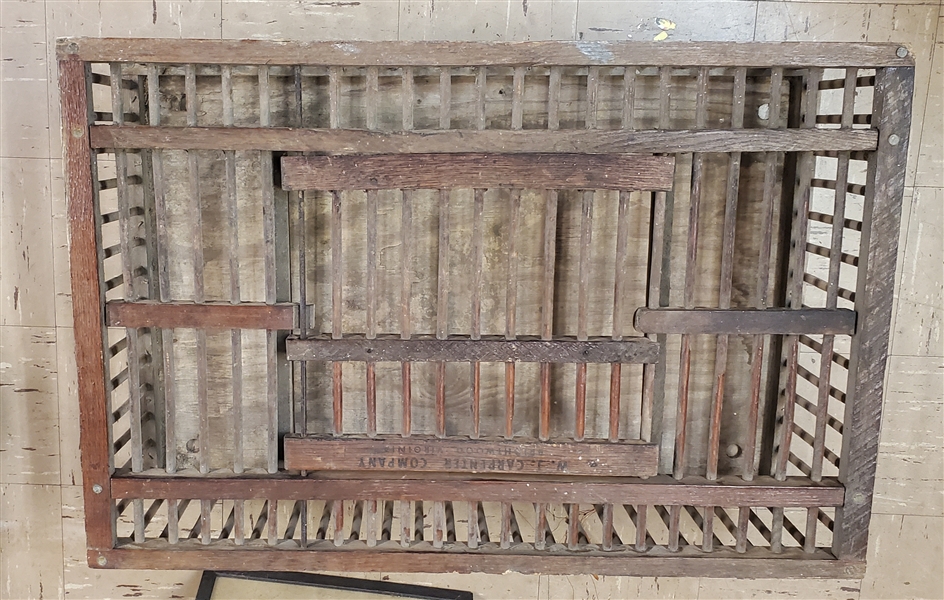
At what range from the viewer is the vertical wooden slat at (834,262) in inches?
43.9

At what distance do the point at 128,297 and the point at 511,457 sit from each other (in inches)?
29.0

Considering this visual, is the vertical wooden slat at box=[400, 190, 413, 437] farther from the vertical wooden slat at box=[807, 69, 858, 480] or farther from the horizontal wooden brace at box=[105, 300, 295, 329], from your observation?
the vertical wooden slat at box=[807, 69, 858, 480]

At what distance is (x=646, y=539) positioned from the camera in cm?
128

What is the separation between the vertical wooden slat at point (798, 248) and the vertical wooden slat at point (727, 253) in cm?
11

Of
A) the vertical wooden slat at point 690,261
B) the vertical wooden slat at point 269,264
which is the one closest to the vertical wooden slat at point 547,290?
the vertical wooden slat at point 690,261

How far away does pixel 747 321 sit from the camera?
1160mm

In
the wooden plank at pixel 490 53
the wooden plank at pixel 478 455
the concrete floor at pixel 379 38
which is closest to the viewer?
the wooden plank at pixel 490 53

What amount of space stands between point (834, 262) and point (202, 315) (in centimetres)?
110

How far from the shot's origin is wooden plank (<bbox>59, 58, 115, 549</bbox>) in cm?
112

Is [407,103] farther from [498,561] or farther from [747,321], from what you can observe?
[498,561]

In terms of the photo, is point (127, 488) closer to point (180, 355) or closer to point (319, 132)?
point (180, 355)

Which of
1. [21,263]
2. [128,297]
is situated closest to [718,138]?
[128,297]

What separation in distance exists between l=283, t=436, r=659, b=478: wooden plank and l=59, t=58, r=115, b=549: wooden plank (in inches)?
13.4

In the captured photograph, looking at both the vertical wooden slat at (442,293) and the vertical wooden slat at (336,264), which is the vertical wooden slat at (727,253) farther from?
the vertical wooden slat at (336,264)
